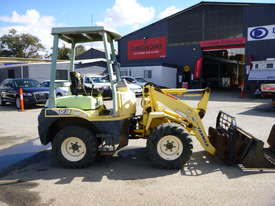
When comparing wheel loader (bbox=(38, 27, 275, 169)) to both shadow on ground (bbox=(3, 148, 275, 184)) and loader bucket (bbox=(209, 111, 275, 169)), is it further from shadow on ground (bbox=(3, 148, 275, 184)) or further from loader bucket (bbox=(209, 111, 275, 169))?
shadow on ground (bbox=(3, 148, 275, 184))

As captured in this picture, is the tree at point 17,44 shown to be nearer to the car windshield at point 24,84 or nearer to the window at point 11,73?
the window at point 11,73

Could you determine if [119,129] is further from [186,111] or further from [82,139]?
[186,111]

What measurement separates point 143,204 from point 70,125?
2182 millimetres

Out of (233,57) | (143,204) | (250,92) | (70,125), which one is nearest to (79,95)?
(70,125)

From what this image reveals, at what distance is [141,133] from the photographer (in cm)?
532

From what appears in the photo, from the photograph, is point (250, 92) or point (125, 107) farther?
point (250, 92)

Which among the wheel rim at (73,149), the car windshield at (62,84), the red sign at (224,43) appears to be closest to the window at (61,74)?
the red sign at (224,43)

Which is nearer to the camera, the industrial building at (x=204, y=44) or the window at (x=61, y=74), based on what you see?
the industrial building at (x=204, y=44)

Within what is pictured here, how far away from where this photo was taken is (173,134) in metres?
4.62

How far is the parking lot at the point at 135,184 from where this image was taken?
3666 mm

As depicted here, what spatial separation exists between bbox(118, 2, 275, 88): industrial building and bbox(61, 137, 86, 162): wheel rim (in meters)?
16.7

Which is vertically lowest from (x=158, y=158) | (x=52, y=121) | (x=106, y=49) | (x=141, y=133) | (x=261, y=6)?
(x=158, y=158)

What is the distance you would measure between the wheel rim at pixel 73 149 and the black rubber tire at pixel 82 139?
0.19 feet

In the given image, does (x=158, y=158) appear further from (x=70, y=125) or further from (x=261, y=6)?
(x=261, y=6)
